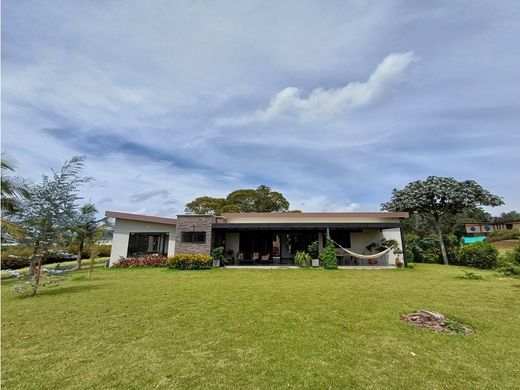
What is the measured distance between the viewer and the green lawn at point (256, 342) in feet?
9.87

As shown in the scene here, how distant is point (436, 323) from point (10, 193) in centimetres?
1137

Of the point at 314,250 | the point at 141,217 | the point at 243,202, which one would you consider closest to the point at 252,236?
the point at 314,250

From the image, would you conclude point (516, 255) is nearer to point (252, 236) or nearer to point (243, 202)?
point (252, 236)

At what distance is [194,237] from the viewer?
1549cm

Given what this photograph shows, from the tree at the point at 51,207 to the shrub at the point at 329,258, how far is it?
1110 cm

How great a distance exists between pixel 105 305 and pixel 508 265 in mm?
14256

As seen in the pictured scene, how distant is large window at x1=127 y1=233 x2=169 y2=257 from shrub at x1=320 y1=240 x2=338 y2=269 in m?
9.35

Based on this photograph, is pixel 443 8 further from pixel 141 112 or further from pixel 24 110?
pixel 24 110

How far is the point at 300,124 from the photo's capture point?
1261 cm

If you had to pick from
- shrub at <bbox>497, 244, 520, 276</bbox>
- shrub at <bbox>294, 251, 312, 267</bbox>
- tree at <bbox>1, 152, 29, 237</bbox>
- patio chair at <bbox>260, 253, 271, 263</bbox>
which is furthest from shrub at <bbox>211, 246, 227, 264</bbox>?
shrub at <bbox>497, 244, 520, 276</bbox>

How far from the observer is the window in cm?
1541

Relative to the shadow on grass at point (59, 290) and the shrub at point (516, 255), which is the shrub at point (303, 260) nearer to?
the shrub at point (516, 255)

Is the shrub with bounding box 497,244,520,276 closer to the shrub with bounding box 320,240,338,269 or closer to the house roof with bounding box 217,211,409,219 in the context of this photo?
the house roof with bounding box 217,211,409,219

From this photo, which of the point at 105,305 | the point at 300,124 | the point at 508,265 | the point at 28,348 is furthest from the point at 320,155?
the point at 28,348
